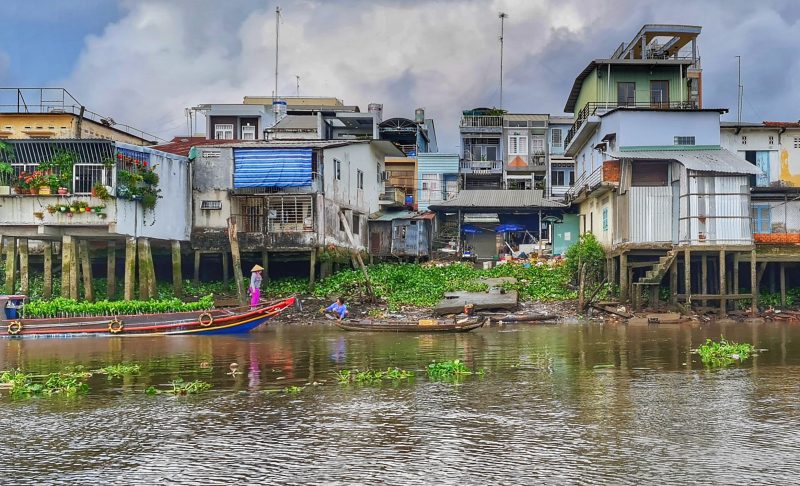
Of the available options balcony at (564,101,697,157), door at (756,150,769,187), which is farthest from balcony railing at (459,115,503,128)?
door at (756,150,769,187)

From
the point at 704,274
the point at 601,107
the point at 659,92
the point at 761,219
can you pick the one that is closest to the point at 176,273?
the point at 601,107

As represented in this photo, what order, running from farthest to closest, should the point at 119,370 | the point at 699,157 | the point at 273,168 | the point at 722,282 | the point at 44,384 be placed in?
the point at 273,168 < the point at 699,157 < the point at 722,282 < the point at 119,370 < the point at 44,384

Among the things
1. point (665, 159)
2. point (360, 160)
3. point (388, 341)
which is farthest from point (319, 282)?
point (665, 159)

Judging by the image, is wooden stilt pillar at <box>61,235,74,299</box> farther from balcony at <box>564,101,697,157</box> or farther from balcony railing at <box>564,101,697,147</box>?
balcony railing at <box>564,101,697,147</box>

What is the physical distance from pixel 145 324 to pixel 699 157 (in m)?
23.3

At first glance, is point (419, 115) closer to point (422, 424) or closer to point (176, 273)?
point (176, 273)

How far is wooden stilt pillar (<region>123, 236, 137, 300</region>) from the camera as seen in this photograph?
3572 centimetres

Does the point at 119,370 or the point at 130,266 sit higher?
the point at 130,266

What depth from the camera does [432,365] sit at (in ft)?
65.8

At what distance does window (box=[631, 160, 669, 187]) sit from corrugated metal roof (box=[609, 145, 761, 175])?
425 mm

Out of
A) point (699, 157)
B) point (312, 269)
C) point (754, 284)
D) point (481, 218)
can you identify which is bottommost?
point (754, 284)

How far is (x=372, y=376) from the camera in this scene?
A: 1875 centimetres

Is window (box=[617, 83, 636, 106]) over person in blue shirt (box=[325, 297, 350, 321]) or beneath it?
over

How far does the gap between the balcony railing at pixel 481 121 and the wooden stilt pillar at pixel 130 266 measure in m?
34.1
